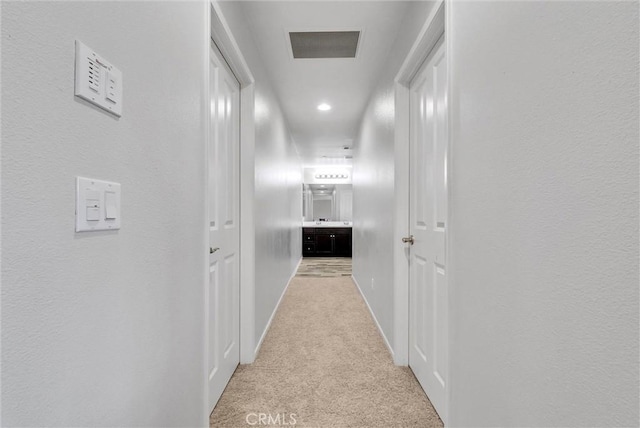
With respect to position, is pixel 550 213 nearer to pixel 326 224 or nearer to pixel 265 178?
pixel 265 178

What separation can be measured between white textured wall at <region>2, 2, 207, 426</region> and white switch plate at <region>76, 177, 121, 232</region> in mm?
17

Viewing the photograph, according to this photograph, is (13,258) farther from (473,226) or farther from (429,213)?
(429,213)

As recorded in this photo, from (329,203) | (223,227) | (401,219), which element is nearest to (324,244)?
(329,203)

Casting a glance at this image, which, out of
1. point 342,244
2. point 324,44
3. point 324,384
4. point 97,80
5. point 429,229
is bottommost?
point 324,384

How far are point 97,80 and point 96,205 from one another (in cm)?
28

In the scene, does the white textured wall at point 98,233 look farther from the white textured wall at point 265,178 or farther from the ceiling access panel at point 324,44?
the ceiling access panel at point 324,44

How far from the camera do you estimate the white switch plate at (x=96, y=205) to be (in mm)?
611

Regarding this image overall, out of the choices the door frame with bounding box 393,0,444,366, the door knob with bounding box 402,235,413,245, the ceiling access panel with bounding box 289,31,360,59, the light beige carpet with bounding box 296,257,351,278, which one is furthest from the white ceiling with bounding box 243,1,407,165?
the light beige carpet with bounding box 296,257,351,278

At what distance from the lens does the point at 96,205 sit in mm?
652

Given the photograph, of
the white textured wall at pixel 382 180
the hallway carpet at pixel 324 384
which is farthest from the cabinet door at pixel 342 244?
the hallway carpet at pixel 324 384

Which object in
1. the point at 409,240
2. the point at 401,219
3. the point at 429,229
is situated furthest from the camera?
the point at 401,219

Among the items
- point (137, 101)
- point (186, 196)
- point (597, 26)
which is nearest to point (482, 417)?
point (597, 26)

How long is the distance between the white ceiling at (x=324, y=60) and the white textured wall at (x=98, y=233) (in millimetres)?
1005

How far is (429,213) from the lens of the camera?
1.71 m
